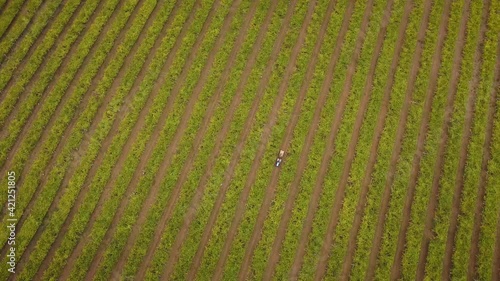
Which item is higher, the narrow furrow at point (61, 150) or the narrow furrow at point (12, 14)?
the narrow furrow at point (12, 14)

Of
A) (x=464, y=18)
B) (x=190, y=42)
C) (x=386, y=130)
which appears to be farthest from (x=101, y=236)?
(x=464, y=18)

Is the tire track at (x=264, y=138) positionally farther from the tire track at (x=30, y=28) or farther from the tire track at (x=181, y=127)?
the tire track at (x=30, y=28)

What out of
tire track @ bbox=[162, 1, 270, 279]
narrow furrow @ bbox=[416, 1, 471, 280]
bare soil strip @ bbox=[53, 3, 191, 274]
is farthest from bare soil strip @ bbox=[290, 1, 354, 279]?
bare soil strip @ bbox=[53, 3, 191, 274]

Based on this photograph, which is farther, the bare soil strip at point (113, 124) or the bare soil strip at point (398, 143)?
the bare soil strip at point (398, 143)

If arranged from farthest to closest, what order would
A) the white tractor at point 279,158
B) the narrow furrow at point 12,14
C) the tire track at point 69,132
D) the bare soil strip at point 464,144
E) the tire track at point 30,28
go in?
the narrow furrow at point 12,14
the tire track at point 30,28
the white tractor at point 279,158
the bare soil strip at point 464,144
the tire track at point 69,132

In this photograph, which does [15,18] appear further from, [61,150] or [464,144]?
[464,144]

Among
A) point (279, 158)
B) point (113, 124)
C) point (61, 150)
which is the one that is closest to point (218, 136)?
point (279, 158)

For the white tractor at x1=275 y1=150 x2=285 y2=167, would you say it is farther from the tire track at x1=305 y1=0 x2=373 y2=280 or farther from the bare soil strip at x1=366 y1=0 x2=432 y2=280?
the bare soil strip at x1=366 y1=0 x2=432 y2=280

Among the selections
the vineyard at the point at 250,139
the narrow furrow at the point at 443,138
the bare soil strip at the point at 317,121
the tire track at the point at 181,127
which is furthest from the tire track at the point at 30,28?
the narrow furrow at the point at 443,138
